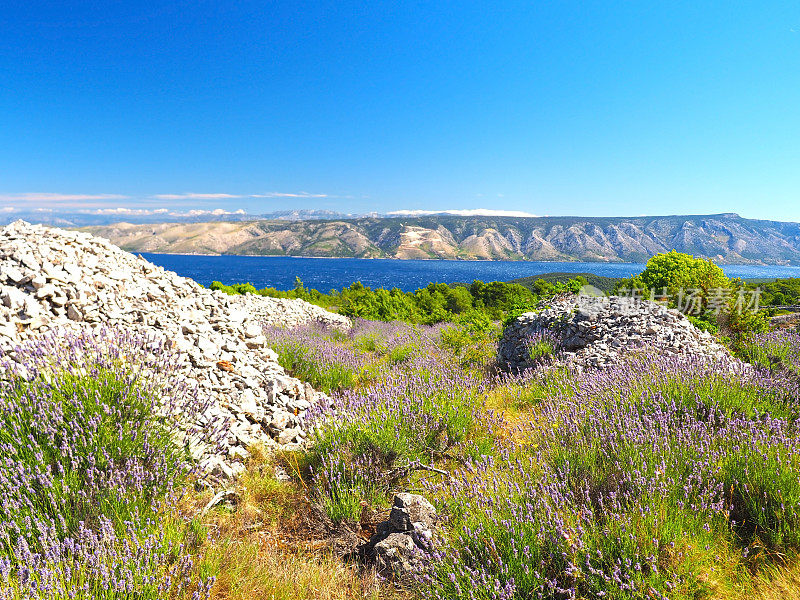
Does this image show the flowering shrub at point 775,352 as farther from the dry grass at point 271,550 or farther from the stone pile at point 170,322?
the stone pile at point 170,322

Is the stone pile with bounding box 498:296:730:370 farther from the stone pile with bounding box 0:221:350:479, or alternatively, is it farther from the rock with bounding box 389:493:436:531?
the stone pile with bounding box 0:221:350:479

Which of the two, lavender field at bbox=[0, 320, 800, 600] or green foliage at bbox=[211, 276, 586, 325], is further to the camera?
green foliage at bbox=[211, 276, 586, 325]

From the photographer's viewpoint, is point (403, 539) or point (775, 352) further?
point (775, 352)

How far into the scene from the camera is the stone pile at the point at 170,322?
426cm

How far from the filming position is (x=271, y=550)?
295 cm

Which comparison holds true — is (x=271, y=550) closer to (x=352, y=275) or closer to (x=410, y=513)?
(x=410, y=513)

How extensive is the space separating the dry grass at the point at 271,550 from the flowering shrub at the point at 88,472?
215 millimetres

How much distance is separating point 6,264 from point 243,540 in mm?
5147

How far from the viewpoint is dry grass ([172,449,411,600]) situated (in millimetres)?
2373

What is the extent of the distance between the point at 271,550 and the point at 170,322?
12.7 feet

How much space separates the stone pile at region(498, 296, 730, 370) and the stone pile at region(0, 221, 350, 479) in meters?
4.71

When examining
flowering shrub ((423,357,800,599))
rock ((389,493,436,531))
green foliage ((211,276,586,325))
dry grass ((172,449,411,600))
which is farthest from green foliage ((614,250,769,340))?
dry grass ((172,449,411,600))

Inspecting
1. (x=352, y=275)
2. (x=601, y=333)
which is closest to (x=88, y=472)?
(x=601, y=333)

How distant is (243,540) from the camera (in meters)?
2.88
